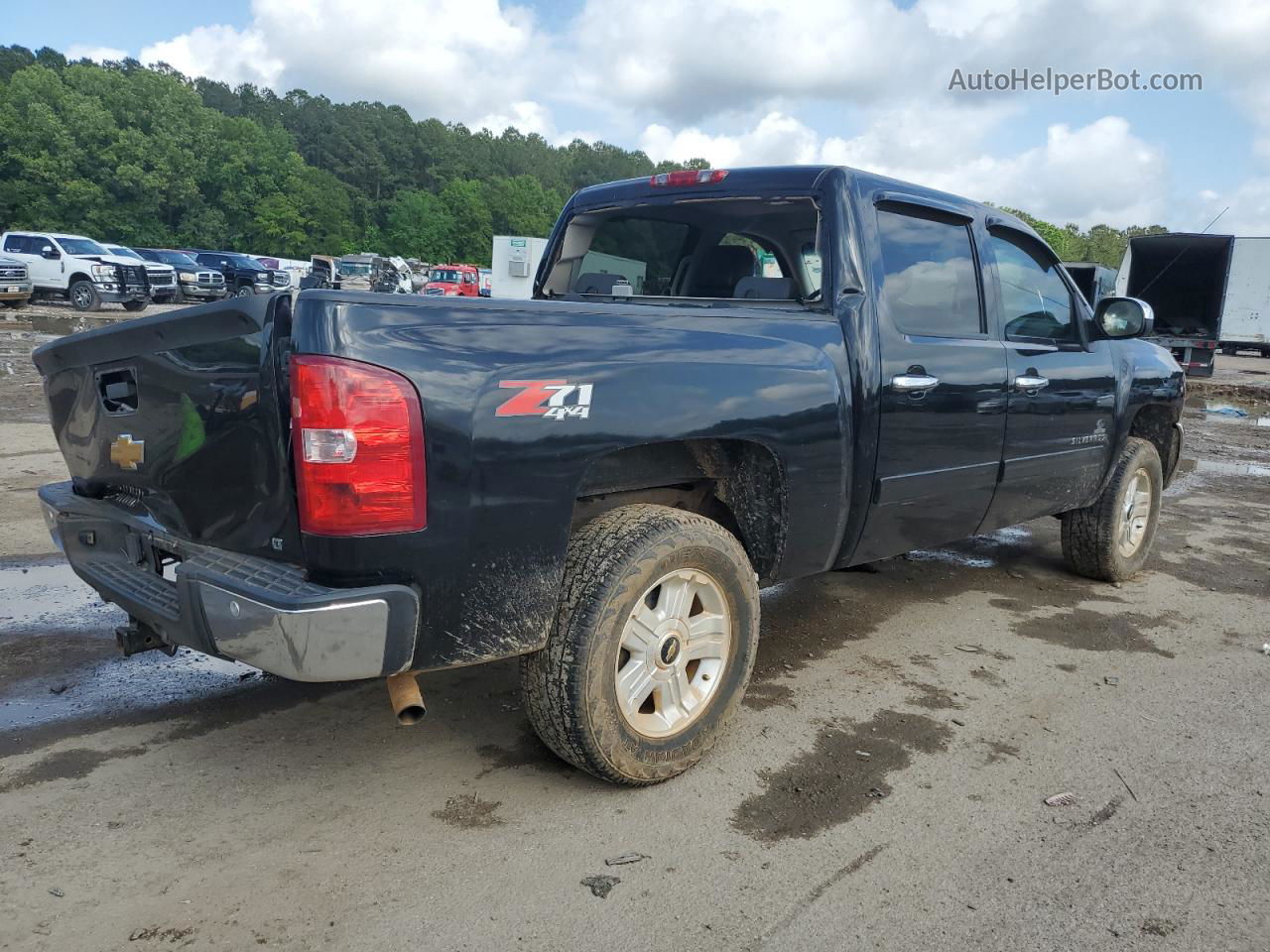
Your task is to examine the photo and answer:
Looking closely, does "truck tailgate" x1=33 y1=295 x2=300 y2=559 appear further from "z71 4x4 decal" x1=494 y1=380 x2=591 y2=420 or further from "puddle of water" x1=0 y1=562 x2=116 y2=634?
"puddle of water" x1=0 y1=562 x2=116 y2=634

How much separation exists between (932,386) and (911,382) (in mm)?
146

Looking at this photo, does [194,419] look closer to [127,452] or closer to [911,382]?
[127,452]

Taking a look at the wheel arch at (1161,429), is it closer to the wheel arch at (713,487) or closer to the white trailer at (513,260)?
the wheel arch at (713,487)

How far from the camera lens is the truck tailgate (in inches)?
97.2

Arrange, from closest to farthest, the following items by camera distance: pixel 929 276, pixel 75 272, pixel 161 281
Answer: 1. pixel 929 276
2. pixel 75 272
3. pixel 161 281

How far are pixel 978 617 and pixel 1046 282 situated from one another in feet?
5.46

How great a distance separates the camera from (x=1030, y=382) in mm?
4375

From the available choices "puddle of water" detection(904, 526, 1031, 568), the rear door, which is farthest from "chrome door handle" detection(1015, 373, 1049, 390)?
"puddle of water" detection(904, 526, 1031, 568)

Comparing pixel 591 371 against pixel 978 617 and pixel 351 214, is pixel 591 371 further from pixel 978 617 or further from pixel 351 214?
pixel 351 214

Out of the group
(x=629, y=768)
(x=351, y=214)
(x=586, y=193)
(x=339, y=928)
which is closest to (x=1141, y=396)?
(x=586, y=193)

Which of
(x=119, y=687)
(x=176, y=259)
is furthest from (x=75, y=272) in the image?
(x=119, y=687)

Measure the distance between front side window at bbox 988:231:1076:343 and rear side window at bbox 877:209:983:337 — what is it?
0.26 m

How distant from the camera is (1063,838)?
9.38 feet

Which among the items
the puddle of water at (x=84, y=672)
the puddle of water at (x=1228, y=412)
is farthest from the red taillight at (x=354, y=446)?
the puddle of water at (x=1228, y=412)
